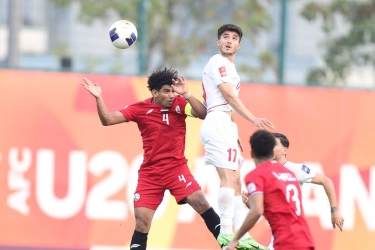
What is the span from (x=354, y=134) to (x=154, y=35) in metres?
4.32

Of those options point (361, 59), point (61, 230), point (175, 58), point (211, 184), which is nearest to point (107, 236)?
point (61, 230)

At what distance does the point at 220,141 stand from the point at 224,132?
11cm

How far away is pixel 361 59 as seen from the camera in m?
17.0

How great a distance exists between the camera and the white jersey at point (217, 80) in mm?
9984

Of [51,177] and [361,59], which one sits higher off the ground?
[361,59]

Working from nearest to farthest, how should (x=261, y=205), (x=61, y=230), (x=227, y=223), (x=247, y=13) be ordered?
(x=261, y=205)
(x=227, y=223)
(x=61, y=230)
(x=247, y=13)

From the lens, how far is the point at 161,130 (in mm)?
10531

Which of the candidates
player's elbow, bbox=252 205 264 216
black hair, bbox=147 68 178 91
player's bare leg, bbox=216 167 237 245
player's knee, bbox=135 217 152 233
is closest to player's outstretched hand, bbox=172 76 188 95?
black hair, bbox=147 68 178 91

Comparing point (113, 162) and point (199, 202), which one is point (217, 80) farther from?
point (113, 162)

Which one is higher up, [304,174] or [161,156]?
[161,156]

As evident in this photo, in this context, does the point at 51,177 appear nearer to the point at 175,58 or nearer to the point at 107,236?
the point at 107,236

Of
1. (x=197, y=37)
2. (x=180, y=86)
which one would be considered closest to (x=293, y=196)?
(x=180, y=86)


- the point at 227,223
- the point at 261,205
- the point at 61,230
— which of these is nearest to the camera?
the point at 261,205

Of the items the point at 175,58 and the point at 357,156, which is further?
the point at 175,58
